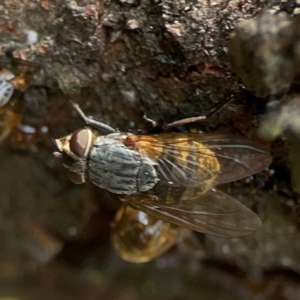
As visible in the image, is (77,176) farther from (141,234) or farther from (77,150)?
(141,234)

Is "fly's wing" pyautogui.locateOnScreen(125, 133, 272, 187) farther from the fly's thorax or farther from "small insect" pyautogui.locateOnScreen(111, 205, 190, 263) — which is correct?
"small insect" pyautogui.locateOnScreen(111, 205, 190, 263)

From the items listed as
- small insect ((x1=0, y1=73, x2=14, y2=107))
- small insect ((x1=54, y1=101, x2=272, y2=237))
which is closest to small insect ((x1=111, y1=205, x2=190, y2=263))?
small insect ((x1=54, y1=101, x2=272, y2=237))

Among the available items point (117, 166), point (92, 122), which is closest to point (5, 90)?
point (92, 122)

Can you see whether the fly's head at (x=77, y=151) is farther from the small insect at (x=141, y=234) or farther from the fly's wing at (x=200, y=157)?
the small insect at (x=141, y=234)

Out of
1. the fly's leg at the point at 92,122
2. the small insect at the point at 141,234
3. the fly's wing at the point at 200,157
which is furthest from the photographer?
the small insect at the point at 141,234

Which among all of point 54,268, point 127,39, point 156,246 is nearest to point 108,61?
point 127,39

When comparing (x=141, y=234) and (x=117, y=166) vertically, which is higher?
(x=117, y=166)

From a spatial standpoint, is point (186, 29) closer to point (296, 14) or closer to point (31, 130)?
point (296, 14)

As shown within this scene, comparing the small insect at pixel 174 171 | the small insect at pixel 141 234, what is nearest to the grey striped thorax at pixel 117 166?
the small insect at pixel 174 171

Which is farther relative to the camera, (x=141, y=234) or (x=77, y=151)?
(x=141, y=234)
